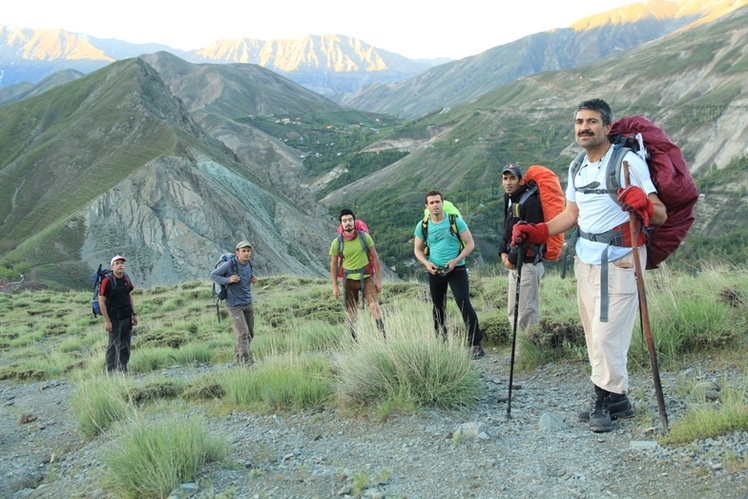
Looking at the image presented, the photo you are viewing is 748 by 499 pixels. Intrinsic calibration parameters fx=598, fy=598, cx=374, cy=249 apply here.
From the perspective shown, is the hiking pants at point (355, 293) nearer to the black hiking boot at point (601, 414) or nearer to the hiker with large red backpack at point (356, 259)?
the hiker with large red backpack at point (356, 259)

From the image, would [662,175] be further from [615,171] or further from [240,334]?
[240,334]

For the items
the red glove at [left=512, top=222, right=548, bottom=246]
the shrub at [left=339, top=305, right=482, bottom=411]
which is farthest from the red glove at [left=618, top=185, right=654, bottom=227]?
the shrub at [left=339, top=305, right=482, bottom=411]

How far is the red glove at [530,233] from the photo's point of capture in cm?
460

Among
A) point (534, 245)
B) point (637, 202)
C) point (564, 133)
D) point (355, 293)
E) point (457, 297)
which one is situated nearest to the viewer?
point (637, 202)

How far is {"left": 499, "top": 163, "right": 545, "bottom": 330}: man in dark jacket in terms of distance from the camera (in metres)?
6.05

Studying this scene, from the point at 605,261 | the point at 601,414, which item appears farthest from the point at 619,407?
the point at 605,261

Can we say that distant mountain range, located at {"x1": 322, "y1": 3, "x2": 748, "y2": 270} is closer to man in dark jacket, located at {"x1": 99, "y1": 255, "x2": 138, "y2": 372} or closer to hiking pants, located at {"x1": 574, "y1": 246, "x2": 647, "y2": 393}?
man in dark jacket, located at {"x1": 99, "y1": 255, "x2": 138, "y2": 372}

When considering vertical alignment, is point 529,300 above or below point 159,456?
above

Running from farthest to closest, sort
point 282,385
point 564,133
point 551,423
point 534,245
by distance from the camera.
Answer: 1. point 564,133
2. point 534,245
3. point 282,385
4. point 551,423

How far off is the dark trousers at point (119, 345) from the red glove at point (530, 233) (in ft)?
21.3

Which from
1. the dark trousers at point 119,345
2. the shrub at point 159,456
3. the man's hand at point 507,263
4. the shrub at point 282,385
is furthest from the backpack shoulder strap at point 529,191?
the dark trousers at point 119,345

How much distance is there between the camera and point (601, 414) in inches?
163

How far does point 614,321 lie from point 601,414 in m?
0.67

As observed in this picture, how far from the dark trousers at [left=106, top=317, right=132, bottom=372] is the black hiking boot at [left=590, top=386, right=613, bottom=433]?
6.93m
